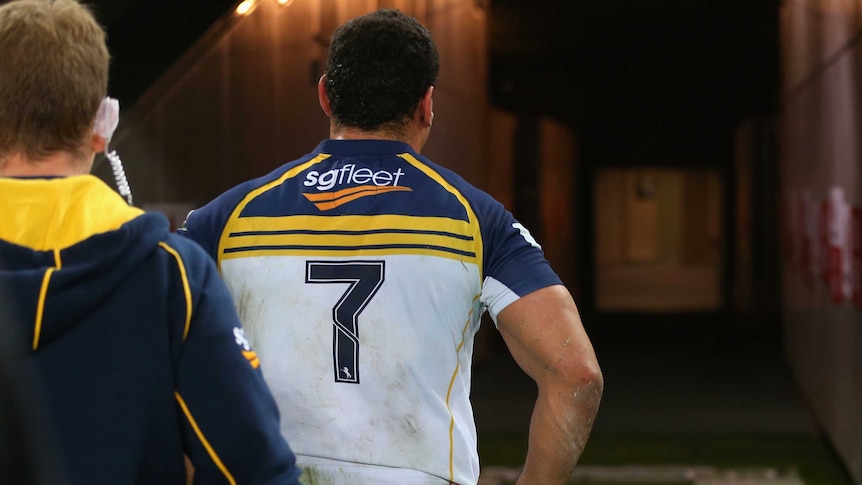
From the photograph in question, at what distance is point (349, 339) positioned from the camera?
5.98ft

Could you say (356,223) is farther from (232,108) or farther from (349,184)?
(232,108)

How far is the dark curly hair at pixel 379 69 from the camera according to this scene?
6.16ft

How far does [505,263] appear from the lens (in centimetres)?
186

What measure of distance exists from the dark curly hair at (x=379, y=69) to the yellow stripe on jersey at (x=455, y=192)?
0.23ft

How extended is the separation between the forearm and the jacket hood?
0.81 metres

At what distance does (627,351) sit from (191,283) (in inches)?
420

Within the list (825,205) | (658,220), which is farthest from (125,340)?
(658,220)

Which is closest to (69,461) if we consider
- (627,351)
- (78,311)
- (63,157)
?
(78,311)

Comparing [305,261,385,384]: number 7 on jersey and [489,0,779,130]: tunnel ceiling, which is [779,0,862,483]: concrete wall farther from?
[305,261,385,384]: number 7 on jersey

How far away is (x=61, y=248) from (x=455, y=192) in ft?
2.41

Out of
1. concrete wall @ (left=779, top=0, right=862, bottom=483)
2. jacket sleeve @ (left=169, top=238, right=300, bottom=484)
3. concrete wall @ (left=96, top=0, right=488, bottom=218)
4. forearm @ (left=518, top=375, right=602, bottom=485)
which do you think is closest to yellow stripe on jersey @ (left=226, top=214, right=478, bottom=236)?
forearm @ (left=518, top=375, right=602, bottom=485)

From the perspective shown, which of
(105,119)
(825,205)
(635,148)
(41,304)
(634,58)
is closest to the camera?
(41,304)

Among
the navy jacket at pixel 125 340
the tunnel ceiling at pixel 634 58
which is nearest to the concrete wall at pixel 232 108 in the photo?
the navy jacket at pixel 125 340

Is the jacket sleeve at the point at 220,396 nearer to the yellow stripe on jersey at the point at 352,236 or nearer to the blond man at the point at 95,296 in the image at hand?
the blond man at the point at 95,296
